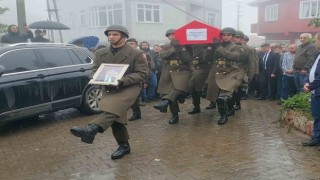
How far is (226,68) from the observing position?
7.09 metres

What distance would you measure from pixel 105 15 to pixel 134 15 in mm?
3134

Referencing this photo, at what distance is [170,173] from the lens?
14.9 feet

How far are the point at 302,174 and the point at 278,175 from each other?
1.00ft

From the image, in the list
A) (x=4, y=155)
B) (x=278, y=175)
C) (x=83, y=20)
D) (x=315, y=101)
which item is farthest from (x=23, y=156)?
(x=83, y=20)

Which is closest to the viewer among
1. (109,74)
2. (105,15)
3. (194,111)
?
(109,74)

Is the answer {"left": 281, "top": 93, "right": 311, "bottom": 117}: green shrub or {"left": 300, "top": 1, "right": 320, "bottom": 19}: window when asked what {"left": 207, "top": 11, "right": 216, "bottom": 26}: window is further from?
{"left": 281, "top": 93, "right": 311, "bottom": 117}: green shrub

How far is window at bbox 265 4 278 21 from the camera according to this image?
32.6 meters

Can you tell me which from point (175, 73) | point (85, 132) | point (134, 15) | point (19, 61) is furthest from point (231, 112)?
point (134, 15)

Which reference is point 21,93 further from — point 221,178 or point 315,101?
point 315,101

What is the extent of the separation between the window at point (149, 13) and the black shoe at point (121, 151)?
22.7 m

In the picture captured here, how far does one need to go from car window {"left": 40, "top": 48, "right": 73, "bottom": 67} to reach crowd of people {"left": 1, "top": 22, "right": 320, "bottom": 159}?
1638mm

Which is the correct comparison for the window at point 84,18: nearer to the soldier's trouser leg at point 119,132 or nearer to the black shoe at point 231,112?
the black shoe at point 231,112

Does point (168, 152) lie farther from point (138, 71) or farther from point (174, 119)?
point (174, 119)

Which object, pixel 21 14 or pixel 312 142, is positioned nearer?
pixel 312 142
